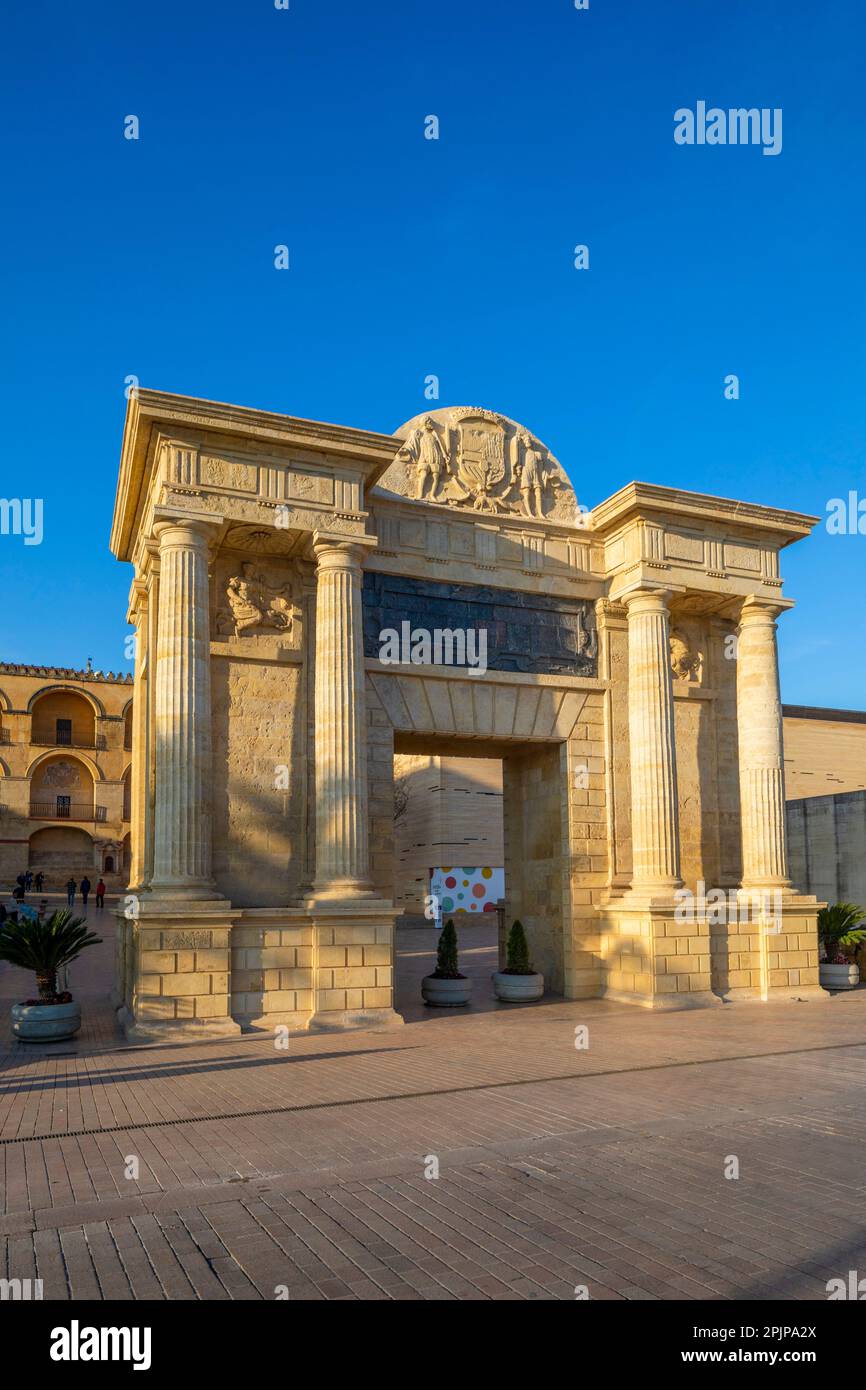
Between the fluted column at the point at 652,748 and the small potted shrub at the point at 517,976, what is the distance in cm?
204

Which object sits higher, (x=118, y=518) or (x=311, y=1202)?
(x=118, y=518)

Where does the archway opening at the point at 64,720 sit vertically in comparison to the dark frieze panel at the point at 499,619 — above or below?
above

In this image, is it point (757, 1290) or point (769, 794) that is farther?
point (769, 794)

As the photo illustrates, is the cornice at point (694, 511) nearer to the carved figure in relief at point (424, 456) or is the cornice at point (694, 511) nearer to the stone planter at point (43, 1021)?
the carved figure in relief at point (424, 456)

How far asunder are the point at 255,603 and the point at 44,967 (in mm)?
5878

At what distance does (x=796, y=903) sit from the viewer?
17859 millimetres

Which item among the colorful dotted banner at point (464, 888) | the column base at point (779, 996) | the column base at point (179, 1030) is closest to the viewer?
the column base at point (179, 1030)

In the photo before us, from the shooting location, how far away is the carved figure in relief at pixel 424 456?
685 inches

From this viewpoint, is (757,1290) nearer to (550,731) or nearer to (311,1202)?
(311,1202)

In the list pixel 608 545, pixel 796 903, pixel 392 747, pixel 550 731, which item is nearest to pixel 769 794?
pixel 796 903

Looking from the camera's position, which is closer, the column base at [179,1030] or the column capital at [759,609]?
the column base at [179,1030]

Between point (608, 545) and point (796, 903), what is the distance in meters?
6.96

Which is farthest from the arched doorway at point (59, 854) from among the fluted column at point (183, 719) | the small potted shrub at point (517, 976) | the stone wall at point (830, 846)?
the fluted column at point (183, 719)

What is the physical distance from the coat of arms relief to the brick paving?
8949mm
